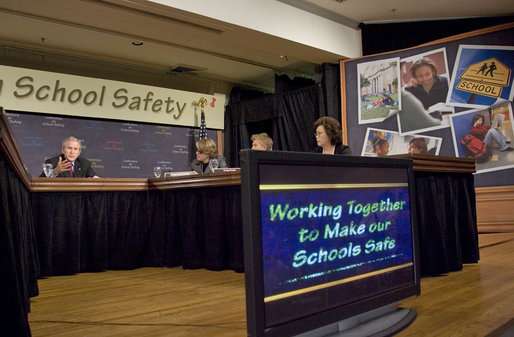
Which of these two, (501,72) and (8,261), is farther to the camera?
(501,72)

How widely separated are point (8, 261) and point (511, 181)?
5202 millimetres

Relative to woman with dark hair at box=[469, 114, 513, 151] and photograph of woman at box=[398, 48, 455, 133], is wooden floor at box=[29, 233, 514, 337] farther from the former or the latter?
photograph of woman at box=[398, 48, 455, 133]

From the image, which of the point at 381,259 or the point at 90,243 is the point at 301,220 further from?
the point at 90,243

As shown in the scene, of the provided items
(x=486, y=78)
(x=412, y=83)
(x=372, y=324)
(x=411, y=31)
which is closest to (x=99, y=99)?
(x=412, y=83)

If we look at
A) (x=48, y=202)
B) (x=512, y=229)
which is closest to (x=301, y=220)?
(x=48, y=202)

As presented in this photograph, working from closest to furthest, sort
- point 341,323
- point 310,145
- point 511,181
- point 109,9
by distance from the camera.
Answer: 1. point 341,323
2. point 109,9
3. point 511,181
4. point 310,145

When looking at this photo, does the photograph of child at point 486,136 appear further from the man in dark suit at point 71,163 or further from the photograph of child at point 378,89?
the man in dark suit at point 71,163

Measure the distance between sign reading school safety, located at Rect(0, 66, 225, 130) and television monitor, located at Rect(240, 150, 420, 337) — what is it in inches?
221

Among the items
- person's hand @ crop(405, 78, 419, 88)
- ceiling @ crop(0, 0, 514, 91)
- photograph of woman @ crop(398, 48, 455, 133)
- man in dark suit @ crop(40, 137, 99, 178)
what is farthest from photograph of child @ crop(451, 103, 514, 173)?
man in dark suit @ crop(40, 137, 99, 178)

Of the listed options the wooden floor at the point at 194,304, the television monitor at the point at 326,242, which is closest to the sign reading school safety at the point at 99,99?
the wooden floor at the point at 194,304

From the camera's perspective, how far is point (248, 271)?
109 centimetres

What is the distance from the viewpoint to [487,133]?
5160 millimetres

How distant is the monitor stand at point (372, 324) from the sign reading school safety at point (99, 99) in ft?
18.5

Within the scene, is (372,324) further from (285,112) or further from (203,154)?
(285,112)
